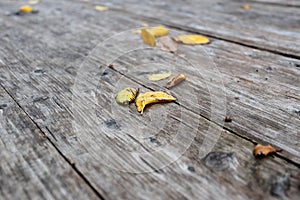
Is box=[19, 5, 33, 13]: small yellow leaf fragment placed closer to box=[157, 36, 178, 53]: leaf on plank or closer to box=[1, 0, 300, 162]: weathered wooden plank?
box=[1, 0, 300, 162]: weathered wooden plank

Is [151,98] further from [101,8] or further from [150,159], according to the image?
[101,8]

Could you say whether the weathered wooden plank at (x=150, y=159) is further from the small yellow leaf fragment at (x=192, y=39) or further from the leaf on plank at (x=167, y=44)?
the small yellow leaf fragment at (x=192, y=39)

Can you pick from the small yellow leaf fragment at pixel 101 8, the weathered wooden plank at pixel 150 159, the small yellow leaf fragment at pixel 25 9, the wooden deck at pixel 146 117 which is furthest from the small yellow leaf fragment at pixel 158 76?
the small yellow leaf fragment at pixel 25 9

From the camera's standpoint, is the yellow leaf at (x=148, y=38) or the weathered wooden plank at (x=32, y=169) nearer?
the weathered wooden plank at (x=32, y=169)

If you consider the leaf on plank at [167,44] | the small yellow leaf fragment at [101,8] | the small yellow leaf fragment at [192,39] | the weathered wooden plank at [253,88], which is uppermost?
the weathered wooden plank at [253,88]

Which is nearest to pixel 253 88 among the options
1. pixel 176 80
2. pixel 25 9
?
pixel 176 80

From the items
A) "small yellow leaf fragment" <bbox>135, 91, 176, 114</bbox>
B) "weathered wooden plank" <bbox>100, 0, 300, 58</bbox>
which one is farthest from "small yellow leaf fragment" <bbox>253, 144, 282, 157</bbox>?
"weathered wooden plank" <bbox>100, 0, 300, 58</bbox>
